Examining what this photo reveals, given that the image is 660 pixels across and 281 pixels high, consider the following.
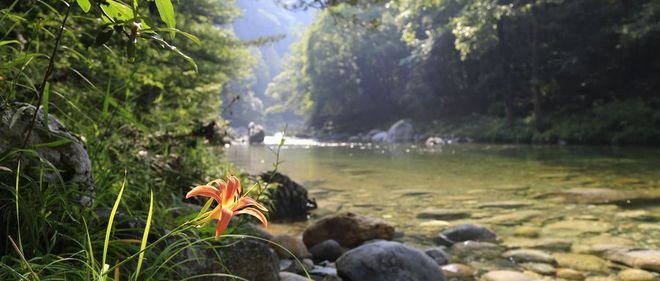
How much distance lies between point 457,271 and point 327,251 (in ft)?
3.21

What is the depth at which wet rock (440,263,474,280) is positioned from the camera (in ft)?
10.5

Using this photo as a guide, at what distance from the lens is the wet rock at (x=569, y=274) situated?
3.10 meters

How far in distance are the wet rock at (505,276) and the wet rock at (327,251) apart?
1.10 metres

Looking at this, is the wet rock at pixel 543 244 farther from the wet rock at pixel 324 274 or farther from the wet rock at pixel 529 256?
the wet rock at pixel 324 274

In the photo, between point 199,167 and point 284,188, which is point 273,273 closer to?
point 199,167

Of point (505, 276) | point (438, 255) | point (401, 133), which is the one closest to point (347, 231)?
point (438, 255)

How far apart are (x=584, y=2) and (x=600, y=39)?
1.73 meters

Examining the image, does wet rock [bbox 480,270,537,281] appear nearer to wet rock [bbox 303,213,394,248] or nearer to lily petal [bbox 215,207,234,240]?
wet rock [bbox 303,213,394,248]

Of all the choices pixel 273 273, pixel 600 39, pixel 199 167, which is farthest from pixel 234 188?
pixel 600 39

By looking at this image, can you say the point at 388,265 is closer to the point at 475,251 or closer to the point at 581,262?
the point at 475,251

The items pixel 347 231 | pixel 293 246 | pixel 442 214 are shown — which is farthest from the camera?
pixel 442 214

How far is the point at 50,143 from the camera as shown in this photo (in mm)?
1414

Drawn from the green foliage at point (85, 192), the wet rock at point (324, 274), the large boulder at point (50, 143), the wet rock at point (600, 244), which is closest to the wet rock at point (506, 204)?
the wet rock at point (600, 244)

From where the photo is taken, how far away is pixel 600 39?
20547 millimetres
